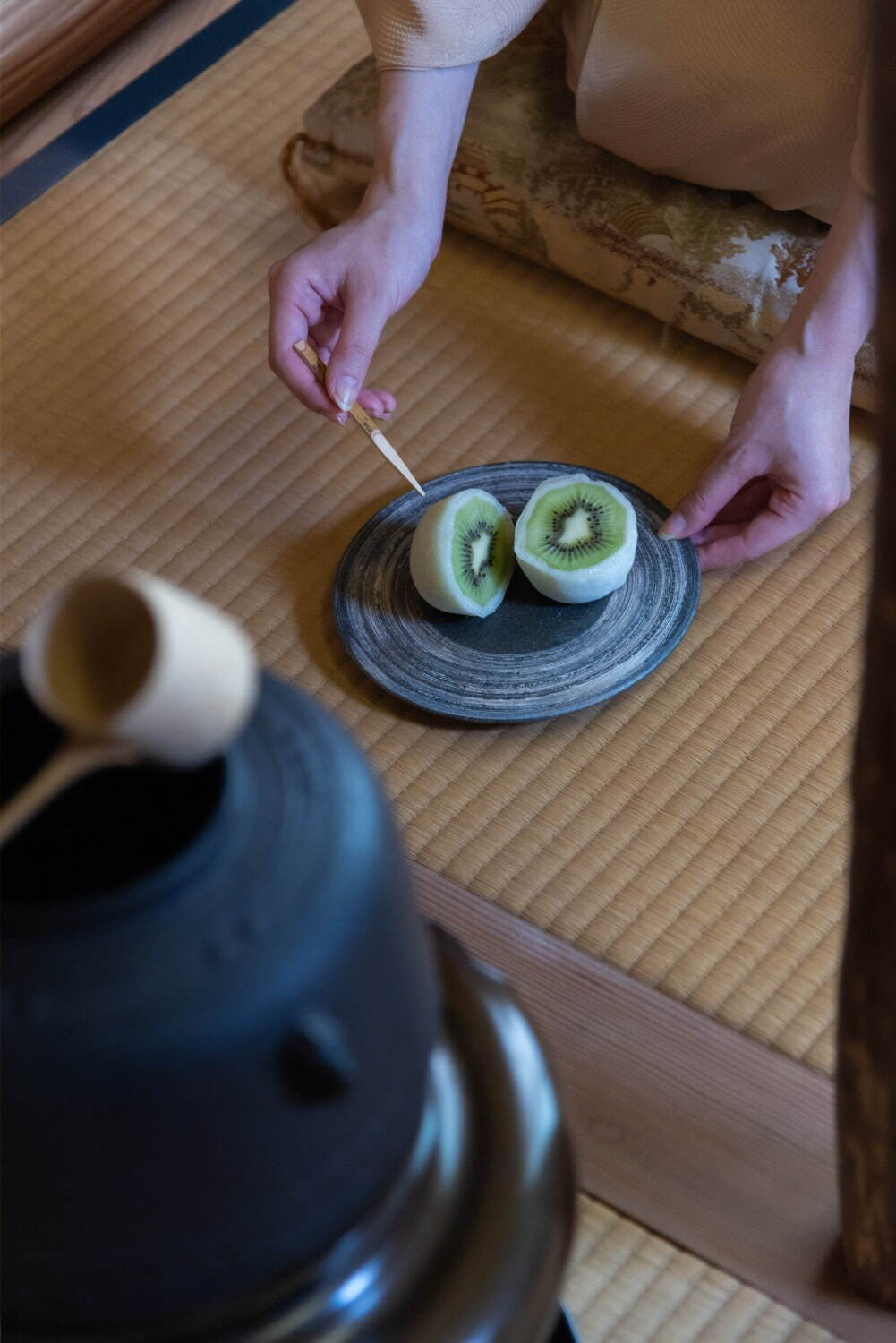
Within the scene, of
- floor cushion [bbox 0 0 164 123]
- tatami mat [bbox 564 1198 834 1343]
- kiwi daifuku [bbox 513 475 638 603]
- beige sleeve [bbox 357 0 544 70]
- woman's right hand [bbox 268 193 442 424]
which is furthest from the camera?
floor cushion [bbox 0 0 164 123]

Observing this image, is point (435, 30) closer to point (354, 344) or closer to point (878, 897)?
point (354, 344)

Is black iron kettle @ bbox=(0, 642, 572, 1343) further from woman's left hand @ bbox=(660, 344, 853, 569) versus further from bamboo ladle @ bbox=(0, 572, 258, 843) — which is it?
woman's left hand @ bbox=(660, 344, 853, 569)

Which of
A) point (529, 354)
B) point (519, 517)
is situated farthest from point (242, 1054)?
point (529, 354)

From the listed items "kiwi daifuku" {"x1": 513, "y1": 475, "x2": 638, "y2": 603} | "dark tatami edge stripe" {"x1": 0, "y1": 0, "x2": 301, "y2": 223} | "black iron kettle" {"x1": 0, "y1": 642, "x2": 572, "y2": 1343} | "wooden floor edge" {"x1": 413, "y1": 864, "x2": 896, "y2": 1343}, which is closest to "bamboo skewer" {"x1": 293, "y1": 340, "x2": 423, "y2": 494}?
"kiwi daifuku" {"x1": 513, "y1": 475, "x2": 638, "y2": 603}

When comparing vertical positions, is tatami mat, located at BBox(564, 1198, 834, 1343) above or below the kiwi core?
below

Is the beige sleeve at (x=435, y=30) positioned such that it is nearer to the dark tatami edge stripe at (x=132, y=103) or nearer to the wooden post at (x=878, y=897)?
the dark tatami edge stripe at (x=132, y=103)

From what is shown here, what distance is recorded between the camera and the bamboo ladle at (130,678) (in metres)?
0.43

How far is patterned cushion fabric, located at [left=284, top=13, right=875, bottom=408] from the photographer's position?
1544mm

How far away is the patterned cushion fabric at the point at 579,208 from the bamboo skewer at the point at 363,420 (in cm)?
38

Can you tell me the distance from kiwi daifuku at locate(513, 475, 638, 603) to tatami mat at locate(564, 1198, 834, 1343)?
1.78ft

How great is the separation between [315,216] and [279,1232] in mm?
1480

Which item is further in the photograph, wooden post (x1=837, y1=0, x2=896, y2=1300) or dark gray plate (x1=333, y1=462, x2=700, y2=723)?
dark gray plate (x1=333, y1=462, x2=700, y2=723)

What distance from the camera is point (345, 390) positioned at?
1371mm

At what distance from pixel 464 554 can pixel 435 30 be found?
0.60m
